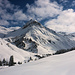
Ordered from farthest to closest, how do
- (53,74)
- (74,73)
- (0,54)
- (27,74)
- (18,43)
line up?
(18,43) → (0,54) → (27,74) → (53,74) → (74,73)

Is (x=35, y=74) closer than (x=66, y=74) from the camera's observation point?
No

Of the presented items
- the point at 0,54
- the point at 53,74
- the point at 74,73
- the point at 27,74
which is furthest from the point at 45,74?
the point at 0,54

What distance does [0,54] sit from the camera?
67.6m

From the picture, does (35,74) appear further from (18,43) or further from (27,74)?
(18,43)

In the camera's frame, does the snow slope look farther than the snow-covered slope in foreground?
Yes

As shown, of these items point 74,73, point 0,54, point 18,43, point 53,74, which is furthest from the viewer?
point 18,43

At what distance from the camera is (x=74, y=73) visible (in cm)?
416

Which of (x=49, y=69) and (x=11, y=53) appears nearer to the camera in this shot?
(x=49, y=69)

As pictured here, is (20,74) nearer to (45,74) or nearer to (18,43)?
(45,74)

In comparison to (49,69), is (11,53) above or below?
above

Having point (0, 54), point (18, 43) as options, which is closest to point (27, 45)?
point (18, 43)

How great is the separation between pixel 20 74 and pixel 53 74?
2.09 metres

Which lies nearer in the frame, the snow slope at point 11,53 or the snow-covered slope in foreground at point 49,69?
the snow-covered slope in foreground at point 49,69

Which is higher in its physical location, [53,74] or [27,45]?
[27,45]
